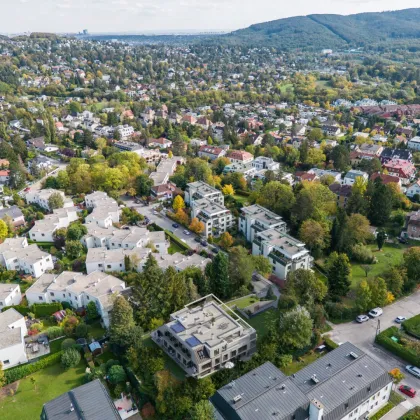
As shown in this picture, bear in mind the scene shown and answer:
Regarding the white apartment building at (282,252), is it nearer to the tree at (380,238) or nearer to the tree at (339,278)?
the tree at (339,278)

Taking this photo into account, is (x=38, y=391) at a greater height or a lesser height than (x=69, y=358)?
lesser

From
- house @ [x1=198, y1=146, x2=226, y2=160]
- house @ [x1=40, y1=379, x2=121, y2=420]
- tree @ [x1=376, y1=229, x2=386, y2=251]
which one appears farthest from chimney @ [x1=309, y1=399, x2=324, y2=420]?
house @ [x1=198, y1=146, x2=226, y2=160]

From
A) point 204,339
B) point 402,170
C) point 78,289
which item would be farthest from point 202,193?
point 402,170

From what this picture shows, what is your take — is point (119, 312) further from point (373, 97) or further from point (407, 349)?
point (373, 97)

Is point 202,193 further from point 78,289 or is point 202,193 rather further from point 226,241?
point 78,289

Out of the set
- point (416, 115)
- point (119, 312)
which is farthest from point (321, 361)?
point (416, 115)

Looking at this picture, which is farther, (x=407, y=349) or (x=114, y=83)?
Answer: (x=114, y=83)

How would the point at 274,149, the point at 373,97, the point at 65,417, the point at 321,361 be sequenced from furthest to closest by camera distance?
1. the point at 373,97
2. the point at 274,149
3. the point at 321,361
4. the point at 65,417
